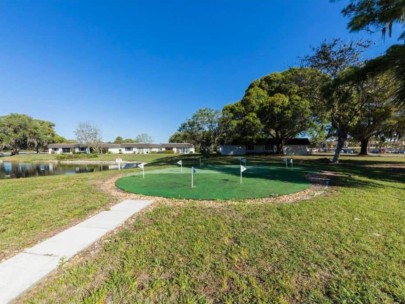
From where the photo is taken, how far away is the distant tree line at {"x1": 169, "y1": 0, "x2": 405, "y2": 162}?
27.3ft

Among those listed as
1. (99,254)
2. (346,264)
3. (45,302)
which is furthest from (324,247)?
(45,302)

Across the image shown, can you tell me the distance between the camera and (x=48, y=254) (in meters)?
3.02

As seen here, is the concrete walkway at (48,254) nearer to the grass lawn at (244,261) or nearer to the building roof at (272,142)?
the grass lawn at (244,261)

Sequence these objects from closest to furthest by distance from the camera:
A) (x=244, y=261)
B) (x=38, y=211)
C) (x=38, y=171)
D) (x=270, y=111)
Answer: (x=244, y=261)
(x=38, y=211)
(x=38, y=171)
(x=270, y=111)

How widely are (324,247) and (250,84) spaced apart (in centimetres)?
2958

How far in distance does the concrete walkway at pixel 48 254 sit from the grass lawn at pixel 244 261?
23 cm

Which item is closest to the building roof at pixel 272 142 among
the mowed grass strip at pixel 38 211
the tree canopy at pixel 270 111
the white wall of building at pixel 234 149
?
the white wall of building at pixel 234 149

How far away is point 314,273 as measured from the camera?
2.61 metres

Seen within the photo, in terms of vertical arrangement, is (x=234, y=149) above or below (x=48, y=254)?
above

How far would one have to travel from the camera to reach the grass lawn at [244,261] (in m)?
2.28

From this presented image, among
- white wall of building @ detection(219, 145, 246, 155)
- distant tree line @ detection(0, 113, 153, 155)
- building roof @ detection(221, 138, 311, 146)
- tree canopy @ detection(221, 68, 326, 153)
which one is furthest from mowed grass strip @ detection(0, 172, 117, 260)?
distant tree line @ detection(0, 113, 153, 155)

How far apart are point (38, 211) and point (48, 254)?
8.60 feet

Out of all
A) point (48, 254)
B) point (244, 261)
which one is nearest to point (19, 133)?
point (48, 254)

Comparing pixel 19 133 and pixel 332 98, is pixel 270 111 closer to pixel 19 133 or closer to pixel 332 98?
pixel 332 98
